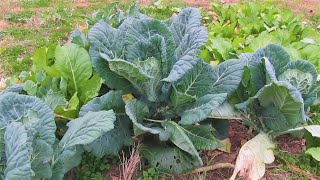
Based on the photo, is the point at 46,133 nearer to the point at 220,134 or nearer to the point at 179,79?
the point at 179,79

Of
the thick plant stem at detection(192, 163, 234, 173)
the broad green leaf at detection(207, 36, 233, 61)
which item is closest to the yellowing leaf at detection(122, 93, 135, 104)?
the thick plant stem at detection(192, 163, 234, 173)

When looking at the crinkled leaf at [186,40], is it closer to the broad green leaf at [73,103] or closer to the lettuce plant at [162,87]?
the lettuce plant at [162,87]

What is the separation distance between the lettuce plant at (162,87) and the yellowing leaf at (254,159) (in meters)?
0.19

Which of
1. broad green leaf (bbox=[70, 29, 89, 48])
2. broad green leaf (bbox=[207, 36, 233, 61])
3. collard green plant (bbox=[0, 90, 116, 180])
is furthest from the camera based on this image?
broad green leaf (bbox=[207, 36, 233, 61])

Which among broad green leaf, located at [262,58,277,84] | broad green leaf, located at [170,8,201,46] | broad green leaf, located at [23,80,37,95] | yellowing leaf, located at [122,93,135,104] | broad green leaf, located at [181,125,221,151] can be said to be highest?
broad green leaf, located at [170,8,201,46]

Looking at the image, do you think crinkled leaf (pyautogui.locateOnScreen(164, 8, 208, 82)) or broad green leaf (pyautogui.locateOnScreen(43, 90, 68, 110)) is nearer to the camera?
crinkled leaf (pyautogui.locateOnScreen(164, 8, 208, 82))

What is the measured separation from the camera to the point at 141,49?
2850 mm

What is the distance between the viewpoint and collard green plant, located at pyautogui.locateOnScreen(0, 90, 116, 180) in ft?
7.48

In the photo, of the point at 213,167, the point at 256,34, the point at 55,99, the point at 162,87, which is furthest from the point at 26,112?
the point at 256,34

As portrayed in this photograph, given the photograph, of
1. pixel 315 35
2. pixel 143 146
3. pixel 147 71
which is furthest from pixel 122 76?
pixel 315 35

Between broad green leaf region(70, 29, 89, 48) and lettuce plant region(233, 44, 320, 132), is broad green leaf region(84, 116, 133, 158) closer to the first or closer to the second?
lettuce plant region(233, 44, 320, 132)

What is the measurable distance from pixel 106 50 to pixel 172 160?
82cm

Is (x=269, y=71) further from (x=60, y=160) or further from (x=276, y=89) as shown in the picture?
(x=60, y=160)

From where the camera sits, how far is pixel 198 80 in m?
2.94
